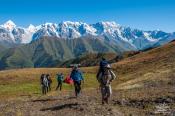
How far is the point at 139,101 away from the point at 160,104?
1887 mm

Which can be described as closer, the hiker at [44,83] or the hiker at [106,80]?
the hiker at [106,80]

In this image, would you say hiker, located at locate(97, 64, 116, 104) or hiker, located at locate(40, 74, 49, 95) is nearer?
hiker, located at locate(97, 64, 116, 104)

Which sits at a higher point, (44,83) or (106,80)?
(44,83)

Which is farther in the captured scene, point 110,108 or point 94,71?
point 94,71

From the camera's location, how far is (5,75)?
10088cm

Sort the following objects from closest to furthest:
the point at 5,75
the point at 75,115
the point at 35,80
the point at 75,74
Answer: the point at 75,115
the point at 75,74
the point at 35,80
the point at 5,75

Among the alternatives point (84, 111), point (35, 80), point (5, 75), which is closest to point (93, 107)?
point (84, 111)

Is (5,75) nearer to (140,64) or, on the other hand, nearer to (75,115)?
(140,64)

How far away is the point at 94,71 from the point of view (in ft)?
349

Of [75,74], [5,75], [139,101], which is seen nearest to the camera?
[139,101]

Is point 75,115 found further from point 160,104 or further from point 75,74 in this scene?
point 75,74

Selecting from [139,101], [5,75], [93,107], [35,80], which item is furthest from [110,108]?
[5,75]

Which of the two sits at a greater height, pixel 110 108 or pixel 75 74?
pixel 75 74

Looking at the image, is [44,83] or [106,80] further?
[44,83]
